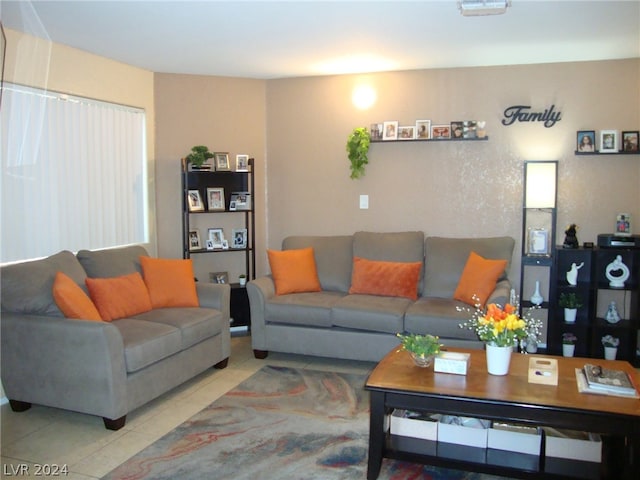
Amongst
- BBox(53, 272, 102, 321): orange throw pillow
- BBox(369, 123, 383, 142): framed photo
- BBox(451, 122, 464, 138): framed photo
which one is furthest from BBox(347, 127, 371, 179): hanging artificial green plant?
BBox(53, 272, 102, 321): orange throw pillow

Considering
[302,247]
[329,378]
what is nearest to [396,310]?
[329,378]

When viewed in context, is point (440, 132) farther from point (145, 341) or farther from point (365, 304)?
point (145, 341)

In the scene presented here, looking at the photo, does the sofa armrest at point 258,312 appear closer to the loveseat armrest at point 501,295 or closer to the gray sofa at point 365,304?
the gray sofa at point 365,304

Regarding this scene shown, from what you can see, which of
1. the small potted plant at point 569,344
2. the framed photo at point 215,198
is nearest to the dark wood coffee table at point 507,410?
the small potted plant at point 569,344

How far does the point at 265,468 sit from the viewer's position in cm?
276

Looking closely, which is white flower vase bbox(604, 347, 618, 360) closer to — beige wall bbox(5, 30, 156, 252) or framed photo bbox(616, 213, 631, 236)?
framed photo bbox(616, 213, 631, 236)

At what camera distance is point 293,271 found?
4.75 meters

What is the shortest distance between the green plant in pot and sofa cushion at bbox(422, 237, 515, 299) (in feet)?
7.03

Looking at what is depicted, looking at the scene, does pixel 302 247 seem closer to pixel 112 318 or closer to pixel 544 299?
pixel 112 318

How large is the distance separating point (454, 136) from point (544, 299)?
1.65 metres

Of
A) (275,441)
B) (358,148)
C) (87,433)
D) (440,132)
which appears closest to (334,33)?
(358,148)

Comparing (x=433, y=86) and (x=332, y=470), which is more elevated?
(x=433, y=86)

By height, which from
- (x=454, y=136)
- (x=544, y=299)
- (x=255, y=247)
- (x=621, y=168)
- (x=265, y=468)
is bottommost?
(x=265, y=468)

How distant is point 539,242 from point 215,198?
292 cm
